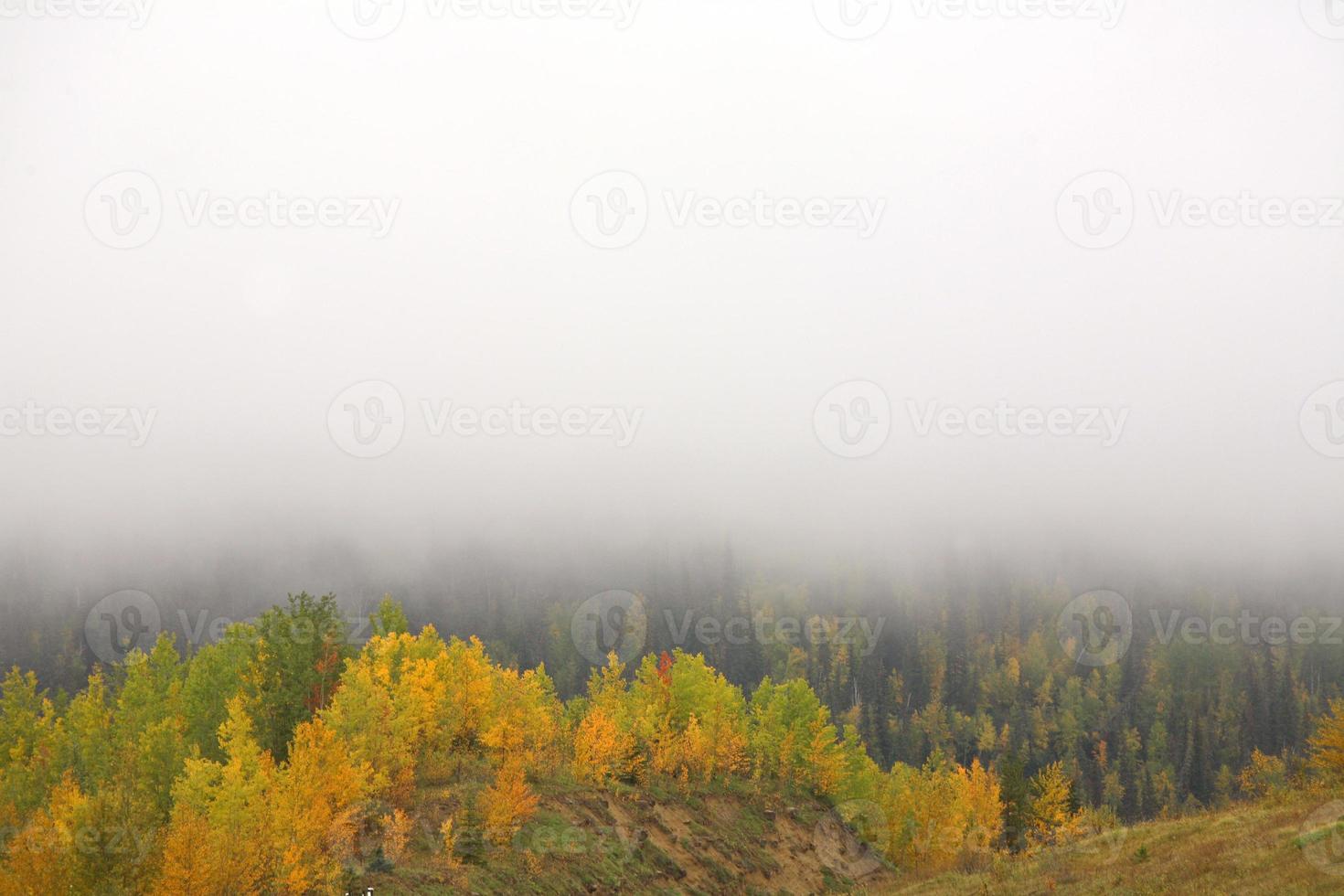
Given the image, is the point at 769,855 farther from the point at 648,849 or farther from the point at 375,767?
the point at 375,767

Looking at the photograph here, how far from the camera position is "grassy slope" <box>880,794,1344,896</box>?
2791 cm

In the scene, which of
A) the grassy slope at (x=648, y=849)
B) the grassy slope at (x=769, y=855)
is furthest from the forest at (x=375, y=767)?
the grassy slope at (x=769, y=855)
